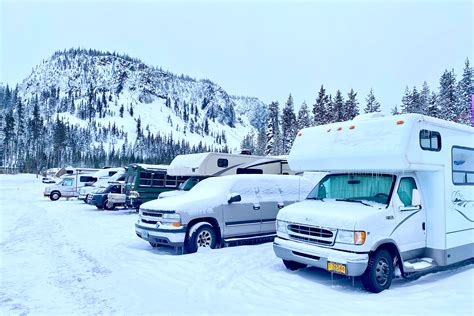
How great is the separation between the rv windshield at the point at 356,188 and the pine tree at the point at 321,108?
4493 cm

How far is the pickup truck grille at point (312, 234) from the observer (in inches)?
244

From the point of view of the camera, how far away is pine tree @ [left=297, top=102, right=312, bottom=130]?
58544mm

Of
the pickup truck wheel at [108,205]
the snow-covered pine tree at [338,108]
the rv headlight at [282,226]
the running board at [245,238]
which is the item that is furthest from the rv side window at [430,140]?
the snow-covered pine tree at [338,108]

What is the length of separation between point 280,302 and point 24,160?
387 ft

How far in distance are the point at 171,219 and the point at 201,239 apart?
1.00 m

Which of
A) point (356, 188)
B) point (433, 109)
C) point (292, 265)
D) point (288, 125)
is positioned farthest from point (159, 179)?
point (288, 125)

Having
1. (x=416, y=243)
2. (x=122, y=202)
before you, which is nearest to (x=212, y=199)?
(x=416, y=243)

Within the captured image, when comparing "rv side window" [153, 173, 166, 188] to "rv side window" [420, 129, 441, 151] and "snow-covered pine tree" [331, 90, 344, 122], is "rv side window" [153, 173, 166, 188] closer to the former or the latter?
"rv side window" [420, 129, 441, 151]

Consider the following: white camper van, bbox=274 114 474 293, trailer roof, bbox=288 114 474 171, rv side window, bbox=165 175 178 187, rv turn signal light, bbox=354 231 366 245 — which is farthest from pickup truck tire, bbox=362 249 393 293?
rv side window, bbox=165 175 178 187

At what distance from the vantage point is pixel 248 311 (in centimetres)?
520

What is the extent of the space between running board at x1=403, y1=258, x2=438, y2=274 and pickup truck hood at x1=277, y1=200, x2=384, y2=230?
1235mm

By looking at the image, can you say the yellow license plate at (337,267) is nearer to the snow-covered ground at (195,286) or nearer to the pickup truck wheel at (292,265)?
the snow-covered ground at (195,286)

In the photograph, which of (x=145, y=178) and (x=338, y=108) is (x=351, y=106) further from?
(x=145, y=178)

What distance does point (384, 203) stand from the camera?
6.43 m
